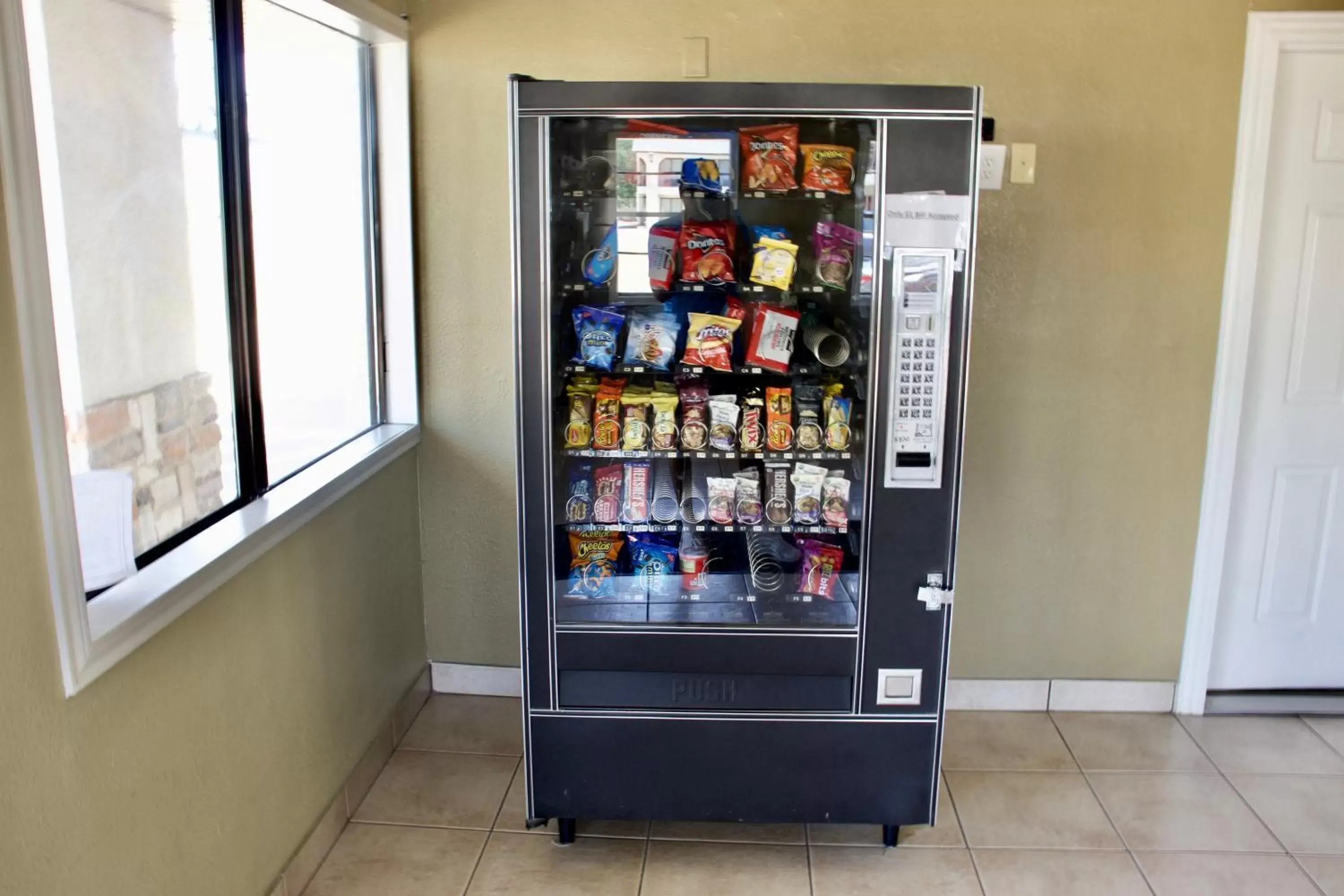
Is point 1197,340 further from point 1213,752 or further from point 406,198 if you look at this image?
point 406,198

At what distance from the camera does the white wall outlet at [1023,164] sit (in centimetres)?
279

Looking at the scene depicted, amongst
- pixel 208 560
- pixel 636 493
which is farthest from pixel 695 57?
pixel 208 560

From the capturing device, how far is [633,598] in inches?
95.3

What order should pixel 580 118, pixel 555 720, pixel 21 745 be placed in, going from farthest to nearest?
pixel 555 720 → pixel 580 118 → pixel 21 745

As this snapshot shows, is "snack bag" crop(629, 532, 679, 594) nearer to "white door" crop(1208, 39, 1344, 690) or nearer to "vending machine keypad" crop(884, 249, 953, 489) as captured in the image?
"vending machine keypad" crop(884, 249, 953, 489)

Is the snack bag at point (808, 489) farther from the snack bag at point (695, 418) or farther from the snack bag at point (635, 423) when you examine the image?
the snack bag at point (635, 423)

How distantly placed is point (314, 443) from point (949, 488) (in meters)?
1.54

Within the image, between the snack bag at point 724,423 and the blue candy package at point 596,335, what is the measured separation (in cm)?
26

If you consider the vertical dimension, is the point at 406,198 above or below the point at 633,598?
above

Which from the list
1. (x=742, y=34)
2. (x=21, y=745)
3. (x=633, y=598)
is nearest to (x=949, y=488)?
(x=633, y=598)

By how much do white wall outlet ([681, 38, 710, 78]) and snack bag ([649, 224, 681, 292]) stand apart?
0.70m

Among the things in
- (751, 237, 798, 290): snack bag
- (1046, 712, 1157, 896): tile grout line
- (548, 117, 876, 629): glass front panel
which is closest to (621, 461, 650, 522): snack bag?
(548, 117, 876, 629): glass front panel

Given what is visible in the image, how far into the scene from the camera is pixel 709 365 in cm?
232

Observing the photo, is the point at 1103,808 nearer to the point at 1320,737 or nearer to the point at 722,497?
the point at 1320,737
